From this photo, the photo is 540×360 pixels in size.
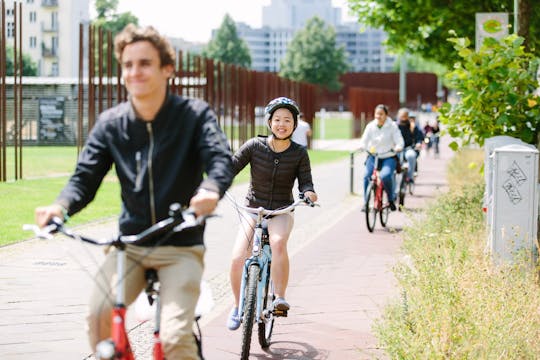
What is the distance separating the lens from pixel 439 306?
5.89 metres

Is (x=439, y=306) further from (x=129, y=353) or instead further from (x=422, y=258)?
(x=129, y=353)

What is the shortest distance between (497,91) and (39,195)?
9.05 metres

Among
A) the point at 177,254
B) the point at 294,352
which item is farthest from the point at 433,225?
the point at 177,254

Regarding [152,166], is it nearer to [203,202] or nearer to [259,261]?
[203,202]

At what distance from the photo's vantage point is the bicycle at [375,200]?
13.7 m

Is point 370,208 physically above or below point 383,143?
below

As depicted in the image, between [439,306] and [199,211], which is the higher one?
[199,211]

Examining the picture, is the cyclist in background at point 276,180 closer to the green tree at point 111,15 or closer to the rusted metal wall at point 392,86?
the green tree at point 111,15

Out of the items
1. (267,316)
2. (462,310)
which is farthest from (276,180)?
(462,310)

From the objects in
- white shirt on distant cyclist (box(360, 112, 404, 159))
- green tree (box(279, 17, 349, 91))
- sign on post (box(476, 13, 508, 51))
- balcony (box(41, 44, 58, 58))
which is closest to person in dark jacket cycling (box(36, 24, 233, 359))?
sign on post (box(476, 13, 508, 51))

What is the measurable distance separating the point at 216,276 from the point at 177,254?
555 centimetres

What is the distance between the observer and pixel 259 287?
629 centimetres

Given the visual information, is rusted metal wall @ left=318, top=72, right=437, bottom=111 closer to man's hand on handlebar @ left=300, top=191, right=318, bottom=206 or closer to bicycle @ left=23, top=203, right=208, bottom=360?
man's hand on handlebar @ left=300, top=191, right=318, bottom=206

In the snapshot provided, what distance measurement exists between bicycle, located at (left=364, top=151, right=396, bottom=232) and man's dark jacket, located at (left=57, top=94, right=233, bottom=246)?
9.53 meters
